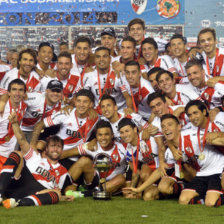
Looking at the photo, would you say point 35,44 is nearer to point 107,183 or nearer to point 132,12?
point 132,12

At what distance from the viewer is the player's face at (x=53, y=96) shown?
223 inches

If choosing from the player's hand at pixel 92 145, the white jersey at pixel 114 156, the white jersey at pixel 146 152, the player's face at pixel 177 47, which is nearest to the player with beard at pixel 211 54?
the player's face at pixel 177 47

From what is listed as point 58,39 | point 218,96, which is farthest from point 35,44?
point 218,96

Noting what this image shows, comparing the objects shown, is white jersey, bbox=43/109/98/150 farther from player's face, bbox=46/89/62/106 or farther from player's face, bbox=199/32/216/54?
player's face, bbox=199/32/216/54

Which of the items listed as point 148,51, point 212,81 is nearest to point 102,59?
point 148,51

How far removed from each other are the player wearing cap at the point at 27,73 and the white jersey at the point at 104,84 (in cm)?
67

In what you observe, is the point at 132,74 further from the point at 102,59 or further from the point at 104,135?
the point at 104,135

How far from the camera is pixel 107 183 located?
511cm

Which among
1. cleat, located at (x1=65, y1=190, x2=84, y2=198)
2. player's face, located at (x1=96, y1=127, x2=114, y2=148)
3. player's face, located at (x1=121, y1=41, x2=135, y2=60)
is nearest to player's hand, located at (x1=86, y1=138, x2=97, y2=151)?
player's face, located at (x1=96, y1=127, x2=114, y2=148)

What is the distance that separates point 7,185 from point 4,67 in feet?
8.49

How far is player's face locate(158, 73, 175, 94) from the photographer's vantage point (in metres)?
5.46

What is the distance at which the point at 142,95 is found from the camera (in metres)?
5.83

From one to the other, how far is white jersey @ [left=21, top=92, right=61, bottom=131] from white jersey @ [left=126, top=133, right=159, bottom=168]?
4.01 feet

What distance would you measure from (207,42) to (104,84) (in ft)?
4.81
